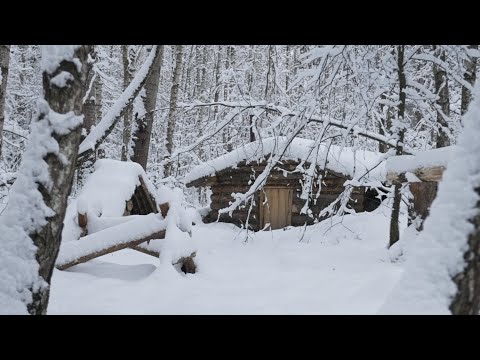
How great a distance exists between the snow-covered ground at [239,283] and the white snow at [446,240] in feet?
6.51

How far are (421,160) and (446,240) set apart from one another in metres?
2.70

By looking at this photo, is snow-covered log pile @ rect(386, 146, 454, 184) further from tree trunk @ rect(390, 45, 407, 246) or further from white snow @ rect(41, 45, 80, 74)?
white snow @ rect(41, 45, 80, 74)

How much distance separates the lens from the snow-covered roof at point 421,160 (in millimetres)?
4018

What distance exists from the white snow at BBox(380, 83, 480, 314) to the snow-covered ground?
1985 mm

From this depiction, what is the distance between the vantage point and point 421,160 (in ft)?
14.0

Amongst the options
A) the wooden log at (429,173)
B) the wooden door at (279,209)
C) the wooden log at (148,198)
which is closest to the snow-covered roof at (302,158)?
the wooden door at (279,209)

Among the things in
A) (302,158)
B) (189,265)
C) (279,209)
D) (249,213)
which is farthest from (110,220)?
(279,209)

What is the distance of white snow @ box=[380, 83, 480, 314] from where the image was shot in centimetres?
174

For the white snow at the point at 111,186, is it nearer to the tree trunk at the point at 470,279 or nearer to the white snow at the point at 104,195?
the white snow at the point at 104,195

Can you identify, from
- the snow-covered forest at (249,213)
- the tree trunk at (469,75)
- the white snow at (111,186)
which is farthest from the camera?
the tree trunk at (469,75)

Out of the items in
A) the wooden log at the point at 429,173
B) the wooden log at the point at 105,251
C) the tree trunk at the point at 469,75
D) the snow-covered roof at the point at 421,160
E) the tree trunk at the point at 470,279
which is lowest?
the wooden log at the point at 105,251

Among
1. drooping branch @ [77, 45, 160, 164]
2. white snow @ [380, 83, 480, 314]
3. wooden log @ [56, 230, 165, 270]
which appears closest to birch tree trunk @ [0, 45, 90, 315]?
drooping branch @ [77, 45, 160, 164]
